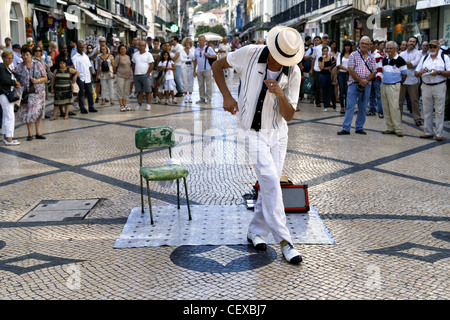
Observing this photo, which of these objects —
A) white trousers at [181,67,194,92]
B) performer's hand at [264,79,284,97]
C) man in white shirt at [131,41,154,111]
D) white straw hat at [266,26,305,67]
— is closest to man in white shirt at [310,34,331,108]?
white trousers at [181,67,194,92]

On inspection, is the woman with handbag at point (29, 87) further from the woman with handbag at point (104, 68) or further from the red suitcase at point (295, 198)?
the red suitcase at point (295, 198)

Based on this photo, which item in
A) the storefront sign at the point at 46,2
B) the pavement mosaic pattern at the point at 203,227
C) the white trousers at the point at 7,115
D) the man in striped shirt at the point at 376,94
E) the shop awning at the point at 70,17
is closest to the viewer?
the pavement mosaic pattern at the point at 203,227

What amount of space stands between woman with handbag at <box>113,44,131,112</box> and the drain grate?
8.00 metres

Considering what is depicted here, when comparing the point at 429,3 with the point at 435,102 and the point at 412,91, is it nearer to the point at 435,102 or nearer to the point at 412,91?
the point at 412,91

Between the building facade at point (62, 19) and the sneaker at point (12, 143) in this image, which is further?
the building facade at point (62, 19)

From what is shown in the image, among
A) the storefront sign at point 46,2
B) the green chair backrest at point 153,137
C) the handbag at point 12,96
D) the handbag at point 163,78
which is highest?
the storefront sign at point 46,2

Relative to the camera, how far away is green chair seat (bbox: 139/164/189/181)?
15.6 feet

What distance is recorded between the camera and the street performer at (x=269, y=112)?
4027 millimetres

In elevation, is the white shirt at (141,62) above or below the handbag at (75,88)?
above

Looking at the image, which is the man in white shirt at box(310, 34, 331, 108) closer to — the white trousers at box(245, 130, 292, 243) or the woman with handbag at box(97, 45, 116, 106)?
the woman with handbag at box(97, 45, 116, 106)

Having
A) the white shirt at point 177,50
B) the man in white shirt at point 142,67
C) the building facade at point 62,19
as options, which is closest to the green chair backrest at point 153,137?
the man in white shirt at point 142,67

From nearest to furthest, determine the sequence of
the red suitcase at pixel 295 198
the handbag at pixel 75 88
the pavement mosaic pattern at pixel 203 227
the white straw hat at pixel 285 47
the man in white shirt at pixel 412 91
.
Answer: the white straw hat at pixel 285 47, the pavement mosaic pattern at pixel 203 227, the red suitcase at pixel 295 198, the man in white shirt at pixel 412 91, the handbag at pixel 75 88

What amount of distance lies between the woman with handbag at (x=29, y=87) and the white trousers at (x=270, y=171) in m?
6.18
